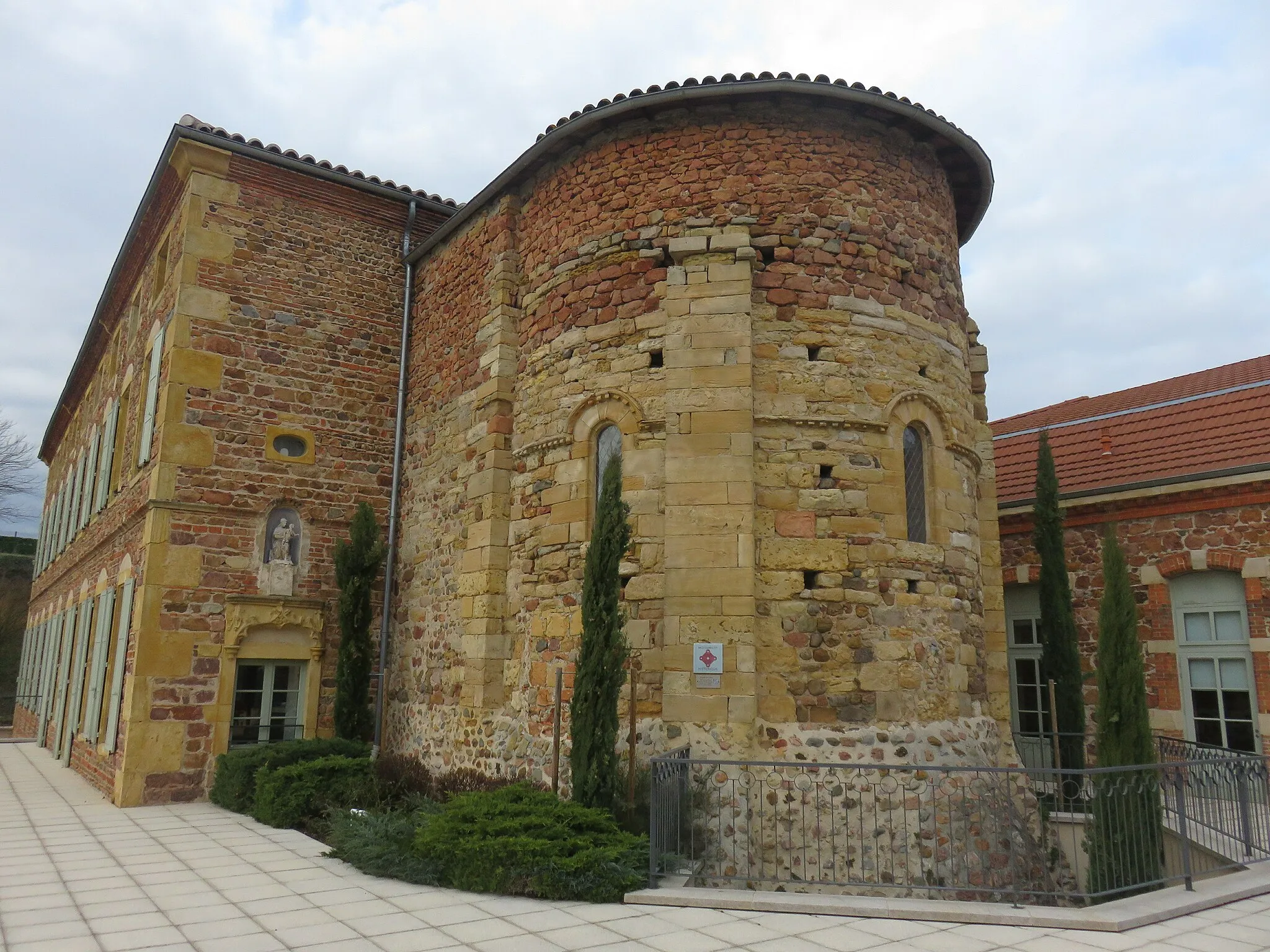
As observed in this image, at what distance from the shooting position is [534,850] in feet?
20.1

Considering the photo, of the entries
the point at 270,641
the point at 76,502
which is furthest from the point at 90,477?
the point at 270,641

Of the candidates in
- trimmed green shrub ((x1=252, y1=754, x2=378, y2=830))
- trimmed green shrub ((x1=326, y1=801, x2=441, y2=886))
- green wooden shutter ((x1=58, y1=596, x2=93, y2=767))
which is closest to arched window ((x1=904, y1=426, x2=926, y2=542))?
trimmed green shrub ((x1=326, y1=801, x2=441, y2=886))

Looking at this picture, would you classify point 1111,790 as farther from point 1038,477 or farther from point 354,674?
point 354,674

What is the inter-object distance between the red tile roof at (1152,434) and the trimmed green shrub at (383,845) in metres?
9.64

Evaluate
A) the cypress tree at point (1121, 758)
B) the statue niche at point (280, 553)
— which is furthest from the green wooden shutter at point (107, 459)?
the cypress tree at point (1121, 758)

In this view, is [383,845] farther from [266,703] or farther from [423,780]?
[266,703]

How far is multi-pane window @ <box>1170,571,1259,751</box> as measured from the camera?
1040cm

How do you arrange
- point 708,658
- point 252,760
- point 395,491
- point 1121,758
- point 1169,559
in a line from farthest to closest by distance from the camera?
1. point 395,491
2. point 1169,559
3. point 252,760
4. point 708,658
5. point 1121,758

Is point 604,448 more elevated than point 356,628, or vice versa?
point 604,448

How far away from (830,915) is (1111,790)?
2.32 meters

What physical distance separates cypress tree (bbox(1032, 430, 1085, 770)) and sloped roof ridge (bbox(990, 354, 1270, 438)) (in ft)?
7.74

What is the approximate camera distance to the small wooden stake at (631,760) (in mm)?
7320

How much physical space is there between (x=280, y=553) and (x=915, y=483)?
25.9ft

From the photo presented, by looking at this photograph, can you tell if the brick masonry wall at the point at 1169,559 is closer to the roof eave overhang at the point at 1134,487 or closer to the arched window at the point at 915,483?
the roof eave overhang at the point at 1134,487
